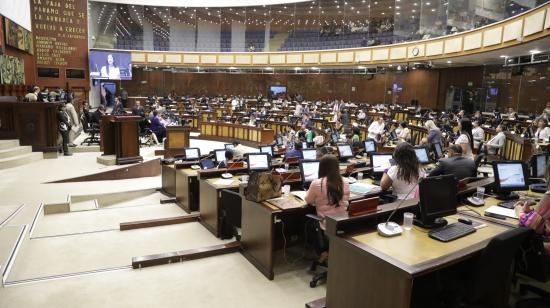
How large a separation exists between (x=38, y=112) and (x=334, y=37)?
1696 cm

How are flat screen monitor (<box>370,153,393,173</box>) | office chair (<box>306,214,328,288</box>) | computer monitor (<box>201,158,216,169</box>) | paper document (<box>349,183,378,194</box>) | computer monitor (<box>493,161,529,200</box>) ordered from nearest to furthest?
office chair (<box>306,214,328,288</box>), computer monitor (<box>493,161,529,200</box>), paper document (<box>349,183,378,194</box>), flat screen monitor (<box>370,153,393,173</box>), computer monitor (<box>201,158,216,169</box>)

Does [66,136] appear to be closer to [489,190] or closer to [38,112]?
[38,112]

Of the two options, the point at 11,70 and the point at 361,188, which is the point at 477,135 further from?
the point at 11,70

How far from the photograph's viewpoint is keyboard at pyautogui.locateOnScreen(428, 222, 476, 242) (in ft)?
9.48

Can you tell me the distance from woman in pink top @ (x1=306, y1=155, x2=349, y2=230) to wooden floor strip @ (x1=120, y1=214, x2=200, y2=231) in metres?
2.62

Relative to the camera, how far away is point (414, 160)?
394 cm

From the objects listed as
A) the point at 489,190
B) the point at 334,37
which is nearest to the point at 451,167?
the point at 489,190

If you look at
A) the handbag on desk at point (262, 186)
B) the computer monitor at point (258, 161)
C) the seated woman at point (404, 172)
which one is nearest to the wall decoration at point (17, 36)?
the computer monitor at point (258, 161)

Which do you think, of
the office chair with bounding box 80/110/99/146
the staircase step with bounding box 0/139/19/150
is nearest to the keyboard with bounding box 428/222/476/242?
the staircase step with bounding box 0/139/19/150

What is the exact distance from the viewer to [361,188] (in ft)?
15.9

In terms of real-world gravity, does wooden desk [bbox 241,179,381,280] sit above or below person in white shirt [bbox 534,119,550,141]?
below

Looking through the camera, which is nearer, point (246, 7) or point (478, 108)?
point (478, 108)

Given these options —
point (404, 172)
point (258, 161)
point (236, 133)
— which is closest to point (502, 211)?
point (404, 172)

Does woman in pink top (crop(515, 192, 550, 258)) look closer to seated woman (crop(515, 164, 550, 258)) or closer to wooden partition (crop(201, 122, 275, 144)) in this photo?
seated woman (crop(515, 164, 550, 258))
